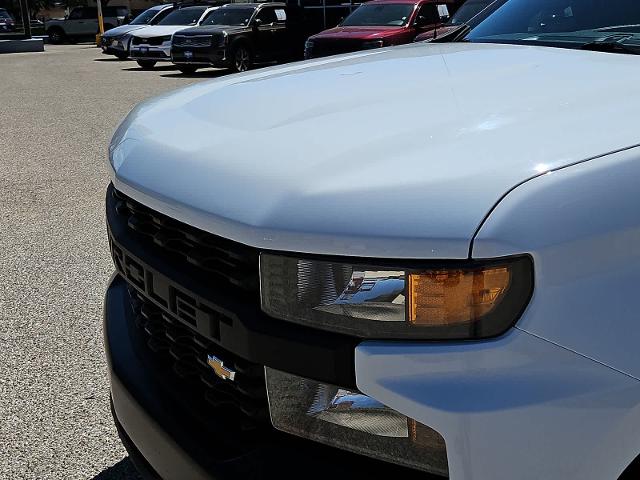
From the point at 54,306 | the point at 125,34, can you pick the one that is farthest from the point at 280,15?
the point at 54,306

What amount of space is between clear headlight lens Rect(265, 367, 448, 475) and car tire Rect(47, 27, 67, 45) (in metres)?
42.6

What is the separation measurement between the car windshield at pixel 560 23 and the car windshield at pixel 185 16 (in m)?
19.5

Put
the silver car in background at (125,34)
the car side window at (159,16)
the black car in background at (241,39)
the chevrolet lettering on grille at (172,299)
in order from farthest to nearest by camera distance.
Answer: the car side window at (159,16) → the silver car in background at (125,34) → the black car in background at (241,39) → the chevrolet lettering on grille at (172,299)

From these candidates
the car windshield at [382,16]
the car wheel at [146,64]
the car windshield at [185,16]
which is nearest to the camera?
the car windshield at [382,16]

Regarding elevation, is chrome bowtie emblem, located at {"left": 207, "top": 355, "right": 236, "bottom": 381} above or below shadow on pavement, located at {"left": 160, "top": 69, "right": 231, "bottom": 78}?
above

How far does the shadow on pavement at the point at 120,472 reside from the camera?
8.91 ft

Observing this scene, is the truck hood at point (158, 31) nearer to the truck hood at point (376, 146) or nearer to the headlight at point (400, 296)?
the truck hood at point (376, 146)

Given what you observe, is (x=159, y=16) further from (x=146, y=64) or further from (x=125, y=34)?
(x=146, y=64)

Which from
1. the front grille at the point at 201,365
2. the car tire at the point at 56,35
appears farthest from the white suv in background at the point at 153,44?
the car tire at the point at 56,35

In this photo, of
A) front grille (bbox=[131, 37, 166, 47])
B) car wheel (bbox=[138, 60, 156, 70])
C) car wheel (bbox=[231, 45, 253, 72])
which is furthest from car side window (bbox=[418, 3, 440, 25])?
car wheel (bbox=[138, 60, 156, 70])

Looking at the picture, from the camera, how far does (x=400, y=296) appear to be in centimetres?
141

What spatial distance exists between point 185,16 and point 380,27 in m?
9.11

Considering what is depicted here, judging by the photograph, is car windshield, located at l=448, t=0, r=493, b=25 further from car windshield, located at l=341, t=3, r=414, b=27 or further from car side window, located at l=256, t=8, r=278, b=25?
car side window, located at l=256, t=8, r=278, b=25

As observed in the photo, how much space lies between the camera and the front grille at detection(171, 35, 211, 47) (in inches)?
704
